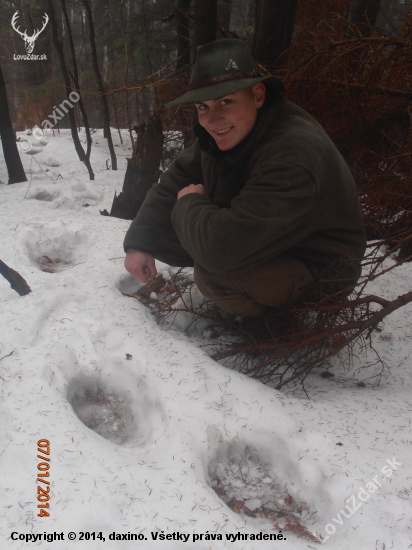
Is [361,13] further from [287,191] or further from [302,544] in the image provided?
[302,544]

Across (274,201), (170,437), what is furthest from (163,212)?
(170,437)

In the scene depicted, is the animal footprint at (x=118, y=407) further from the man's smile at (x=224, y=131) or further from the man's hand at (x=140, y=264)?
the man's smile at (x=224, y=131)

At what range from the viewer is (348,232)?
7.16 ft

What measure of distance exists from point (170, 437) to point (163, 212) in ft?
4.80

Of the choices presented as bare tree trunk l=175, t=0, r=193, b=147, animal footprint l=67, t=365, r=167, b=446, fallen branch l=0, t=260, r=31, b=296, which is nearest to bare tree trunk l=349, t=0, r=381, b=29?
bare tree trunk l=175, t=0, r=193, b=147

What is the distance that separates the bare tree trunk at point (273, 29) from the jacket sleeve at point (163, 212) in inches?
64.4

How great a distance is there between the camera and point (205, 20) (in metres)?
4.41

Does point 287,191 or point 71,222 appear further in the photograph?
point 71,222

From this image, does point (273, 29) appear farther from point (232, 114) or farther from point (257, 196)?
point (257, 196)

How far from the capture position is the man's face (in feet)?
6.53

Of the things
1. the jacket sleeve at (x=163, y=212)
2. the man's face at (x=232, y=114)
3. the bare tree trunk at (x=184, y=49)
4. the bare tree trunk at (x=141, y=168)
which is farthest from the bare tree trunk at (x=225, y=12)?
the man's face at (x=232, y=114)

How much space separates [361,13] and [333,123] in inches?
125

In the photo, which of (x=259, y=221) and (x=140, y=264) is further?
(x=140, y=264)

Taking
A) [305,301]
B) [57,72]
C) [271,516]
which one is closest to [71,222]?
[305,301]
